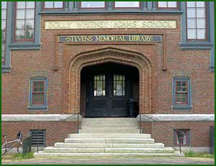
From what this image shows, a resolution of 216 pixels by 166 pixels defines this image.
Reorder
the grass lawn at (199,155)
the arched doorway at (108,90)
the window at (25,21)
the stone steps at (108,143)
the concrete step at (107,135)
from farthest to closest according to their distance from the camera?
the arched doorway at (108,90)
the window at (25,21)
the concrete step at (107,135)
the grass lawn at (199,155)
the stone steps at (108,143)

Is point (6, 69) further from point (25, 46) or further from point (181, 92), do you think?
point (181, 92)

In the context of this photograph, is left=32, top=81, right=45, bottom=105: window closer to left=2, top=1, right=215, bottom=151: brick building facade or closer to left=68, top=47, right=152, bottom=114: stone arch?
left=2, top=1, right=215, bottom=151: brick building facade

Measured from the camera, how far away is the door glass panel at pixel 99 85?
Result: 21547 mm

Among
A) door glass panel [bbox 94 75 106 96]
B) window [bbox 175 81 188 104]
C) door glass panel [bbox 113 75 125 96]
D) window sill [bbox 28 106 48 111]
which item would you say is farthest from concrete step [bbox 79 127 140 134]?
door glass panel [bbox 113 75 125 96]

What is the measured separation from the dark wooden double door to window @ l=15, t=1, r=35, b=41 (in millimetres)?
4169

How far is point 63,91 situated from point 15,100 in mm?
2445

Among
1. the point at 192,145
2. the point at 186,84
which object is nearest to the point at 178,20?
the point at 186,84

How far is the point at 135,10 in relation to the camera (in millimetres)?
19219

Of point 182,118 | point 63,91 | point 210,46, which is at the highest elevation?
point 210,46

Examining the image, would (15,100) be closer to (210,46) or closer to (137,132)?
(137,132)

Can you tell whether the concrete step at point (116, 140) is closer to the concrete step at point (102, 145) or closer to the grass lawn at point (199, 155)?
the concrete step at point (102, 145)

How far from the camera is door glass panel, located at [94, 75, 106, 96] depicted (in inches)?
848

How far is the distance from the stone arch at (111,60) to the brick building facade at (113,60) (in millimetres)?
49

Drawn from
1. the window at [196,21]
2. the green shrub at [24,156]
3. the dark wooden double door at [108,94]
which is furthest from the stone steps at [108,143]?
the window at [196,21]
